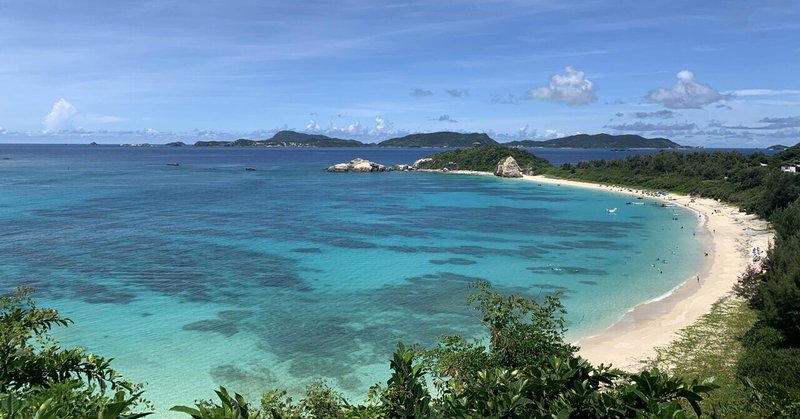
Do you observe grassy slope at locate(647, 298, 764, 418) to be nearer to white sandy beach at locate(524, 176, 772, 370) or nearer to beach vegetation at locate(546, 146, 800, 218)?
white sandy beach at locate(524, 176, 772, 370)

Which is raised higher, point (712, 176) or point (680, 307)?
point (712, 176)

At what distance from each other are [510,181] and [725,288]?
11840 centimetres

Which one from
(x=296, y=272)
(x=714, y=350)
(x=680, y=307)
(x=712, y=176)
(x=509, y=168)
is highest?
(x=509, y=168)

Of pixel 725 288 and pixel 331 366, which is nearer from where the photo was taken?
pixel 331 366

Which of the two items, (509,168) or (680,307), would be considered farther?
(509,168)

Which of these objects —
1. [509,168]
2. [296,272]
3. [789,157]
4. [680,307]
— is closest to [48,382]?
[296,272]

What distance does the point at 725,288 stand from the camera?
41.7m

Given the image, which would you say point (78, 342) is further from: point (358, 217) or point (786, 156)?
point (786, 156)

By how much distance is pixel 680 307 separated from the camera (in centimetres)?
3756

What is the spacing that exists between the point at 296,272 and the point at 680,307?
112ft

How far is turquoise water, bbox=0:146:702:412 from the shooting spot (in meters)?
29.7

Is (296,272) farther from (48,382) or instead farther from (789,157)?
(789,157)

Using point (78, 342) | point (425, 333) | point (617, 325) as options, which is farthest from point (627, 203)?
point (78, 342)

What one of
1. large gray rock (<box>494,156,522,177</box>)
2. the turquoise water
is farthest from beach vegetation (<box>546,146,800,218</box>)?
the turquoise water
